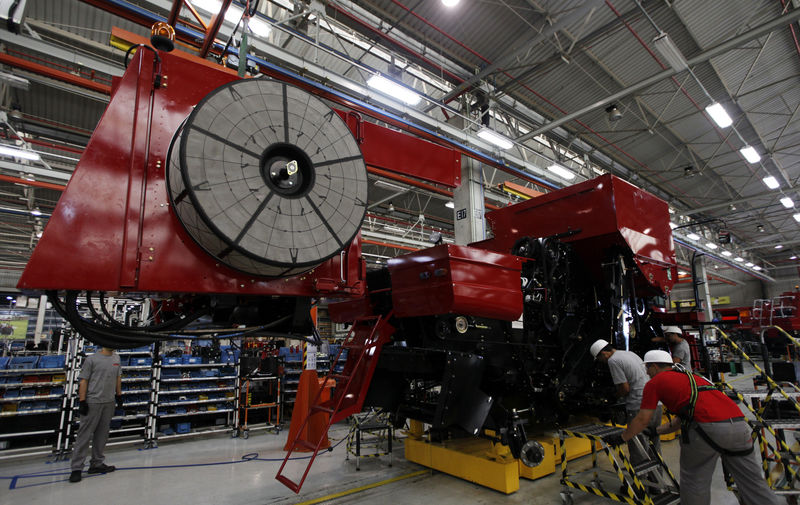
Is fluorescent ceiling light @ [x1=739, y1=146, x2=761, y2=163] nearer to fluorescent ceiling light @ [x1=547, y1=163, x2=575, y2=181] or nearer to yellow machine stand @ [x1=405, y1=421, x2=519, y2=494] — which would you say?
fluorescent ceiling light @ [x1=547, y1=163, x2=575, y2=181]

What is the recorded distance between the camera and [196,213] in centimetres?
198

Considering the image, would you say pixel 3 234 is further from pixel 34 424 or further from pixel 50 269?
pixel 50 269

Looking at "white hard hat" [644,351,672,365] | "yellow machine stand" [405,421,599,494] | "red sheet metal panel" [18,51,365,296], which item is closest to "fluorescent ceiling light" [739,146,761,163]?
"yellow machine stand" [405,421,599,494]

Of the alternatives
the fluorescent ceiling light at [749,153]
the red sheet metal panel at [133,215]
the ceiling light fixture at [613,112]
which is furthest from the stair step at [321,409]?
the fluorescent ceiling light at [749,153]

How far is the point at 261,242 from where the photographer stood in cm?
205

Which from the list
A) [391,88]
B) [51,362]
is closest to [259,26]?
[391,88]

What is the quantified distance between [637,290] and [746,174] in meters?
11.9

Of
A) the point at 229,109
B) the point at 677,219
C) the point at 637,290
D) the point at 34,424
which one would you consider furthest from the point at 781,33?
the point at 34,424

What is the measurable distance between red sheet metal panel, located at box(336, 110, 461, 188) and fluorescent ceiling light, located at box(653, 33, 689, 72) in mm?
5395

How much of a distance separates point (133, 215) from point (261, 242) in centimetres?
61

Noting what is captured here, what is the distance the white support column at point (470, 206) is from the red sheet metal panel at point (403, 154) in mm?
5802

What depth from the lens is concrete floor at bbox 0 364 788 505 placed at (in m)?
4.29

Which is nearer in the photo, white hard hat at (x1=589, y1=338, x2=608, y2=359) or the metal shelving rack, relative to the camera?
white hard hat at (x1=589, y1=338, x2=608, y2=359)

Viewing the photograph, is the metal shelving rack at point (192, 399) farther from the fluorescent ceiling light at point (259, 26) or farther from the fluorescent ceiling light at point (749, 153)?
the fluorescent ceiling light at point (749, 153)
